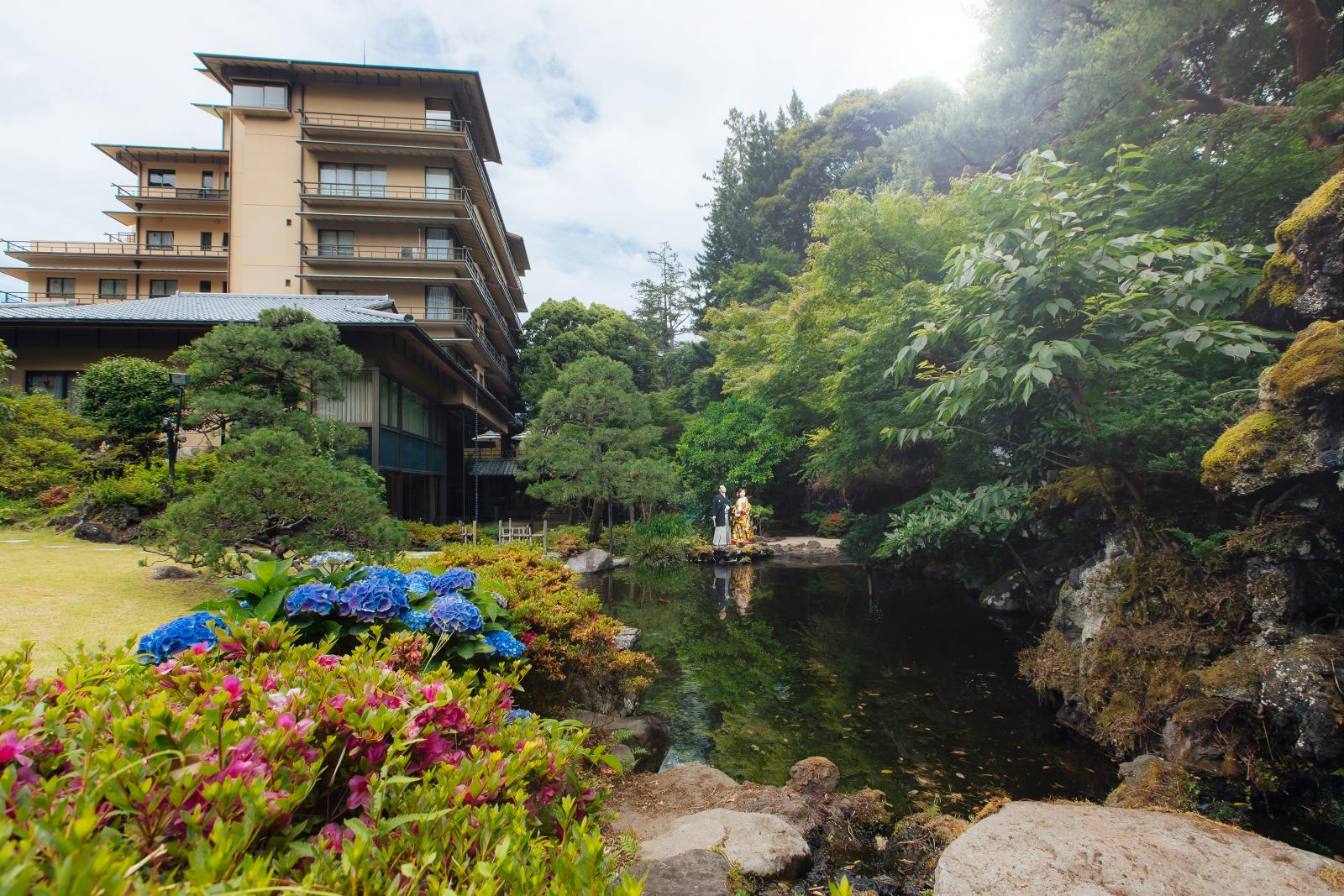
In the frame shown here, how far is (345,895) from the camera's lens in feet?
3.67

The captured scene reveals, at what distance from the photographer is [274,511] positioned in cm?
700

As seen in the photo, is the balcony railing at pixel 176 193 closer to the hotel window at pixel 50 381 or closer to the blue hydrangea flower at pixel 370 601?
the hotel window at pixel 50 381

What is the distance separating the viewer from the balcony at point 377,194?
27.0 m

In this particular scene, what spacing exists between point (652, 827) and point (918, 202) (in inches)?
508

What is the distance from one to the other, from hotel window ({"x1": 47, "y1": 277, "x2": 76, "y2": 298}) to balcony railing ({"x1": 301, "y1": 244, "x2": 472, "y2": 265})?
58.1 feet

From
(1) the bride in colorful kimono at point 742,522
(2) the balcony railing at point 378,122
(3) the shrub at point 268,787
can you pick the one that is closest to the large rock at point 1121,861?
(3) the shrub at point 268,787

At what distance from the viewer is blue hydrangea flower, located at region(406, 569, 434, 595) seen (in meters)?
3.96

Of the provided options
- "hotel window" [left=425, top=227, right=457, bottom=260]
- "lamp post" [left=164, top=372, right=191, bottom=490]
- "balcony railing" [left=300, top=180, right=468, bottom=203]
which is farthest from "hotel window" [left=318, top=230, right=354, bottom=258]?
"lamp post" [left=164, top=372, right=191, bottom=490]

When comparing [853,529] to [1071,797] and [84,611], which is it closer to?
[1071,797]

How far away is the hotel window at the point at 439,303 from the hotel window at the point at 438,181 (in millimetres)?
4278

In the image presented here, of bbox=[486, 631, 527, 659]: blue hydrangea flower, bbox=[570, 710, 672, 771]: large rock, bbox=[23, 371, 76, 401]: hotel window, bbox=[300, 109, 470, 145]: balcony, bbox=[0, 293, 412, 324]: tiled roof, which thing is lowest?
bbox=[570, 710, 672, 771]: large rock

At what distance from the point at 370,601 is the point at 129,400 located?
1403cm

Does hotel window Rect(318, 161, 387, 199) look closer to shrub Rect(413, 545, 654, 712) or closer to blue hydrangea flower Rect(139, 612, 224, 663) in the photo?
shrub Rect(413, 545, 654, 712)

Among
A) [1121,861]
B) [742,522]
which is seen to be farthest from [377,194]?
[1121,861]
